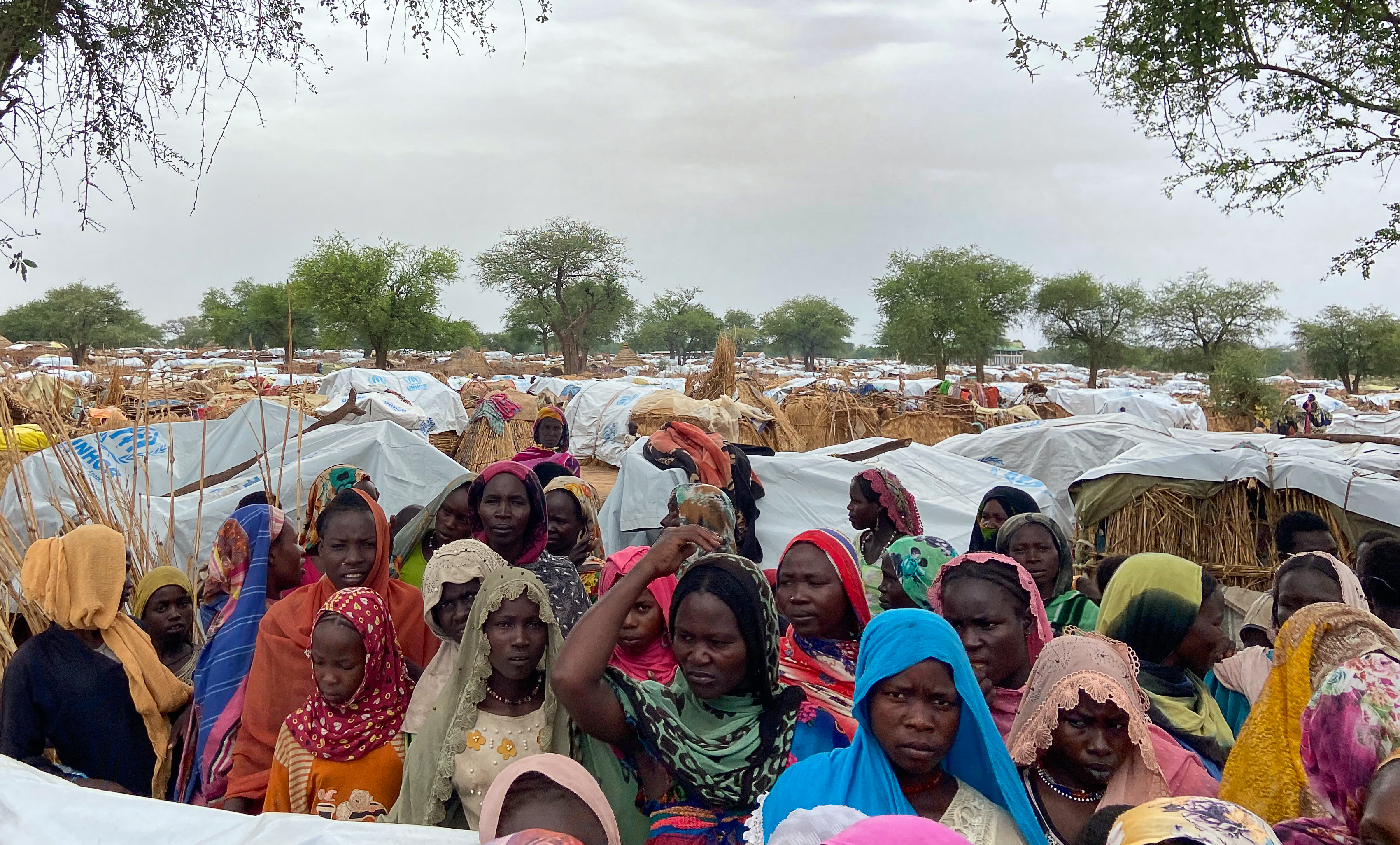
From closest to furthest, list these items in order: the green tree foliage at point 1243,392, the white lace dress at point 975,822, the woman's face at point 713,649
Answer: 1. the white lace dress at point 975,822
2. the woman's face at point 713,649
3. the green tree foliage at point 1243,392

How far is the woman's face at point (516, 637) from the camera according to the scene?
2.24 meters

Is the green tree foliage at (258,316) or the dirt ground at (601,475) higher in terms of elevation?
the green tree foliage at (258,316)

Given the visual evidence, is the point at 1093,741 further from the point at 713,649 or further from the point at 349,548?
the point at 349,548

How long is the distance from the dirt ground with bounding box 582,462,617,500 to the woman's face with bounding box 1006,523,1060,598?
9718mm

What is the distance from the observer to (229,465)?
7.57 m

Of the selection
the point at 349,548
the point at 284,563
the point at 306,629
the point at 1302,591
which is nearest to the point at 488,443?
the point at 284,563

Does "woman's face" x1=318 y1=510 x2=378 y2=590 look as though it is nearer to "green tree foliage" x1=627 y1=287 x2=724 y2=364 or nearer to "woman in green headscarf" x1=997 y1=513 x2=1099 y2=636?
"woman in green headscarf" x1=997 y1=513 x2=1099 y2=636

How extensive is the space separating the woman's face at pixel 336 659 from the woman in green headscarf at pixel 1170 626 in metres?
2.37

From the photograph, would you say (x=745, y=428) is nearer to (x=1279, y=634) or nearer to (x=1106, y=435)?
(x=1106, y=435)

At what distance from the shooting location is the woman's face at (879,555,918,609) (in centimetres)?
305

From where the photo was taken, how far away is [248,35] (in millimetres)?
4668

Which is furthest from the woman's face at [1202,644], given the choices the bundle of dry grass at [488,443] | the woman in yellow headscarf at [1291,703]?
the bundle of dry grass at [488,443]

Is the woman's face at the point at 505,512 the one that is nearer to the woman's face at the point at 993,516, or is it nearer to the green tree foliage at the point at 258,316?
the woman's face at the point at 993,516

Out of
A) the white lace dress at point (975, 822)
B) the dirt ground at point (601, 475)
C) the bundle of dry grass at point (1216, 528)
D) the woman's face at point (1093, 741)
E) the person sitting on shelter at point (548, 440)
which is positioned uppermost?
the person sitting on shelter at point (548, 440)
